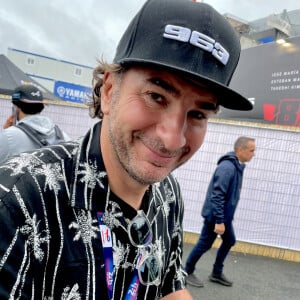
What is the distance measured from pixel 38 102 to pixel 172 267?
2.00 m

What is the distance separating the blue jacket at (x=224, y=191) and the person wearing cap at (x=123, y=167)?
8.58 ft

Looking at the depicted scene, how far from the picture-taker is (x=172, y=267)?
1.33 meters

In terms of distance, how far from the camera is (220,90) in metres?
1.02

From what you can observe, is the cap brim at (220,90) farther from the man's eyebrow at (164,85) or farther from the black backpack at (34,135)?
the black backpack at (34,135)

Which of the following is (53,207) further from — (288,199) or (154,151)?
(288,199)

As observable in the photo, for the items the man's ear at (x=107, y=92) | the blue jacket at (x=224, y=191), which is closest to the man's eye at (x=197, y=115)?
the man's ear at (x=107, y=92)

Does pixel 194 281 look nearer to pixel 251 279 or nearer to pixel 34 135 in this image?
pixel 251 279

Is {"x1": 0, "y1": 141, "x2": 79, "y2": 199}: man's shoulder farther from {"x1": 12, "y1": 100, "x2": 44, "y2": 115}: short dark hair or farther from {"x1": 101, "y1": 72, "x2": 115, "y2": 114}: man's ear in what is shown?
{"x1": 12, "y1": 100, "x2": 44, "y2": 115}: short dark hair

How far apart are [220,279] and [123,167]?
3545 millimetres

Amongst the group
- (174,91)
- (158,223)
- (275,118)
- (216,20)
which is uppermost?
(275,118)

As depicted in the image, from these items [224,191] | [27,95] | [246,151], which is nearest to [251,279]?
[224,191]


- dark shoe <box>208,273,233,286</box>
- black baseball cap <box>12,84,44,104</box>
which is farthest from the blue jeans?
black baseball cap <box>12,84,44,104</box>

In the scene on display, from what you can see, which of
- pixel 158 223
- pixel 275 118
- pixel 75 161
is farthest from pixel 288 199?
pixel 75 161

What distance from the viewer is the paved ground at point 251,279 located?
12.5ft
